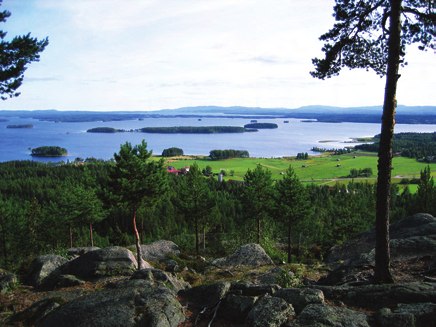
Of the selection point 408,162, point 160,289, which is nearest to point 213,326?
point 160,289

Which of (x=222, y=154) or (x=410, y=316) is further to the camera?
(x=222, y=154)

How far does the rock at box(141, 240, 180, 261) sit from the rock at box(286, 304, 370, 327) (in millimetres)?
17528

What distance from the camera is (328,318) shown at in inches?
200

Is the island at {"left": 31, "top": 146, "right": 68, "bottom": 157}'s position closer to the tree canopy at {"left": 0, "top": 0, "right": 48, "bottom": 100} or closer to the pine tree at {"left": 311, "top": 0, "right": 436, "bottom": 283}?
the tree canopy at {"left": 0, "top": 0, "right": 48, "bottom": 100}

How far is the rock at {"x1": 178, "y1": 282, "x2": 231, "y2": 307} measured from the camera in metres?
7.10

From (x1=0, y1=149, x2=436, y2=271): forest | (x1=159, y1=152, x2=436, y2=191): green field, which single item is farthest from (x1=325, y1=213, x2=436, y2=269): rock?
(x1=159, y1=152, x2=436, y2=191): green field

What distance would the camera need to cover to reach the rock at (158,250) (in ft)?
71.5

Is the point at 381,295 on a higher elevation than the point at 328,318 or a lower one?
lower

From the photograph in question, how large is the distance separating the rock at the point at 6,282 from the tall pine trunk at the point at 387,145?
1155 centimetres

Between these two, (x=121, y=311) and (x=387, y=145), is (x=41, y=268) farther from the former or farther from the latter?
(x=387, y=145)

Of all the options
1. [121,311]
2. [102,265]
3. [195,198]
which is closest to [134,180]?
[102,265]

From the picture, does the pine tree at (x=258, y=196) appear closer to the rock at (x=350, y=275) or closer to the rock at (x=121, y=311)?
the rock at (x=350, y=275)

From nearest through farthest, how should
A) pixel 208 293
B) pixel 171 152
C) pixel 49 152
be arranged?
pixel 208 293 → pixel 171 152 → pixel 49 152

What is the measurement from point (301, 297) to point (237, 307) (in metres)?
1.38
